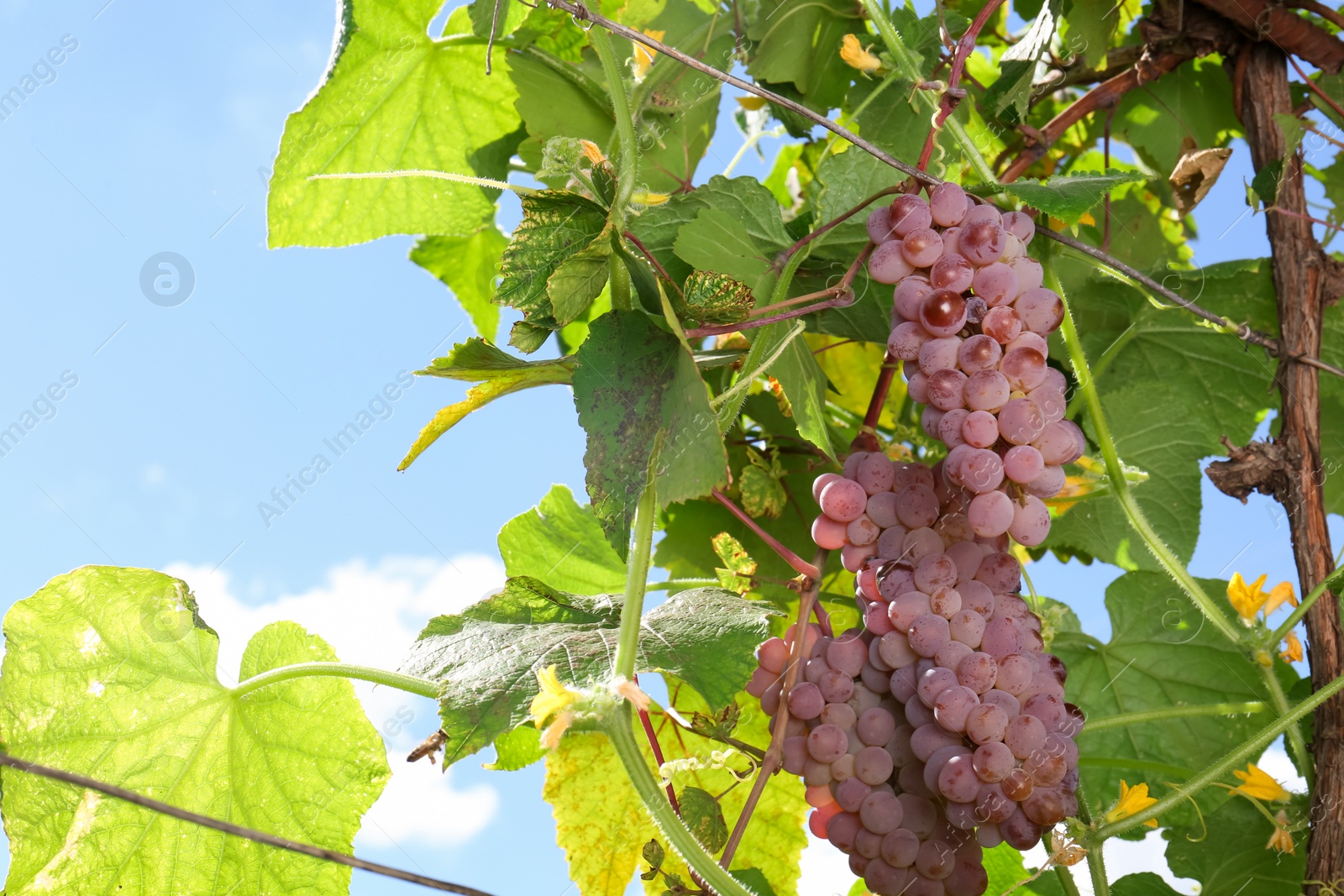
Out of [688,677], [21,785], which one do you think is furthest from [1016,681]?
[21,785]

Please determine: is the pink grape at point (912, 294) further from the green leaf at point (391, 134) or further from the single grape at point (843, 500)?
the green leaf at point (391, 134)

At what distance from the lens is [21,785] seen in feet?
2.61

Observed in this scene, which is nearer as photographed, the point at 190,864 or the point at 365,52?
the point at 190,864

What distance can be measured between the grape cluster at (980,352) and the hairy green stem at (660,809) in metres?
0.24

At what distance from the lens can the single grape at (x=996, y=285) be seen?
0.60m

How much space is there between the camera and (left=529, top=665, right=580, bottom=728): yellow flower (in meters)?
0.52

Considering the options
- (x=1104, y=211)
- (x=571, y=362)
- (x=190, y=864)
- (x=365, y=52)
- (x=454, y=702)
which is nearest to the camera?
(x=454, y=702)

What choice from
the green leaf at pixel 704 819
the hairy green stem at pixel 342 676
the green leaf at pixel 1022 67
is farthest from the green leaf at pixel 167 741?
the green leaf at pixel 1022 67

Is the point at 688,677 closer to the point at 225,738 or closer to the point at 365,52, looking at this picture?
the point at 225,738

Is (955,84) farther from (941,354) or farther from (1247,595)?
(1247,595)

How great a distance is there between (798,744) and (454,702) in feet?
0.72

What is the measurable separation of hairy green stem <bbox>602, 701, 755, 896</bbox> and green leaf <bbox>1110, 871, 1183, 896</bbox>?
1.66 ft

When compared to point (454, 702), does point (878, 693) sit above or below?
above

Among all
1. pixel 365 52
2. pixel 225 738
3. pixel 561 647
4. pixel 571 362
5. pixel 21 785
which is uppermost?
pixel 365 52
